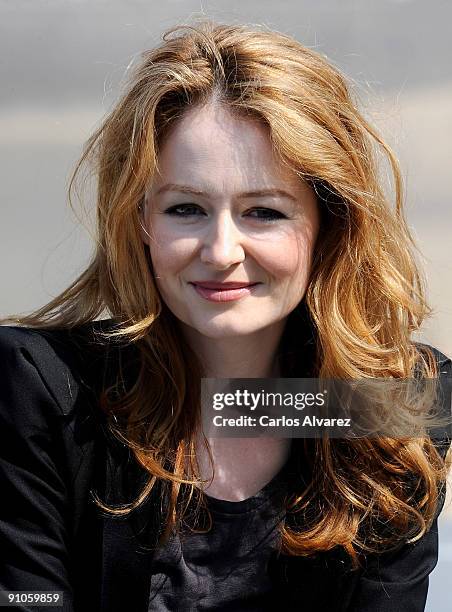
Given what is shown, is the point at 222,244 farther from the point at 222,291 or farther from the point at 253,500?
the point at 253,500

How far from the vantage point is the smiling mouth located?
1.49 m

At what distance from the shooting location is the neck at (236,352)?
1.64 meters

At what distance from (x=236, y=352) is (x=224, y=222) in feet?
0.90

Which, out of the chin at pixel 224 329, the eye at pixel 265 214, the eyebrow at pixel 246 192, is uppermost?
the eyebrow at pixel 246 192

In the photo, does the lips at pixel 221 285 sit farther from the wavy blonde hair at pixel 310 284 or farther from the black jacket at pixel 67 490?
the black jacket at pixel 67 490

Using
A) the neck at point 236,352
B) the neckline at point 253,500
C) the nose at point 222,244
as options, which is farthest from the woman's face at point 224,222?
the neckline at point 253,500

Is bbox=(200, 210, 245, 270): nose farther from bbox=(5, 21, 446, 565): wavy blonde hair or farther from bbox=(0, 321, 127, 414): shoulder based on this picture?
bbox=(0, 321, 127, 414): shoulder

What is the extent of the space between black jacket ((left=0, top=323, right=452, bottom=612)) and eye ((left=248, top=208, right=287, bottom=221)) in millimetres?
323

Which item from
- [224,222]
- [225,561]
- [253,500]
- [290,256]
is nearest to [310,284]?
[290,256]

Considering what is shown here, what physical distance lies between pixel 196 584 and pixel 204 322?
1.37ft

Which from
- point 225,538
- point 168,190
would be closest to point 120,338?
point 168,190

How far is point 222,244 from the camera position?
4.75 ft

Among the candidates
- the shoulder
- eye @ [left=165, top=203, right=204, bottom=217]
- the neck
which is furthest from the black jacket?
eye @ [left=165, top=203, right=204, bottom=217]

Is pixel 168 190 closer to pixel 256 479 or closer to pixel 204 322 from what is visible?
pixel 204 322
